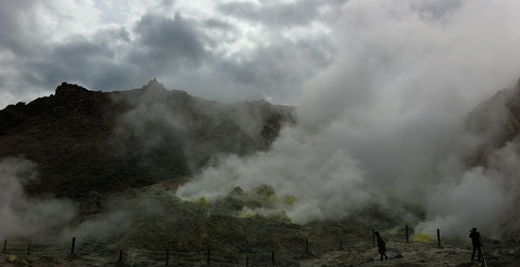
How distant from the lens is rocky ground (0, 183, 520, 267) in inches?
730

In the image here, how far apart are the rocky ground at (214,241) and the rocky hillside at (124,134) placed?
15261mm

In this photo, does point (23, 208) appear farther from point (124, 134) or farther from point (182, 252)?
point (124, 134)

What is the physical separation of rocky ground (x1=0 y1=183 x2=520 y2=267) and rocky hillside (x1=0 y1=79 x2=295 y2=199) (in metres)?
15.3

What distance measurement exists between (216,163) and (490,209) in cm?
3523

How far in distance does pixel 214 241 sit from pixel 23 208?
2024 centimetres

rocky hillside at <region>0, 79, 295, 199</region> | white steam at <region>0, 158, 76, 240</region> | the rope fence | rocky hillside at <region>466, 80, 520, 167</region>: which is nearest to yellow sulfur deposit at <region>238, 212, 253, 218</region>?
the rope fence

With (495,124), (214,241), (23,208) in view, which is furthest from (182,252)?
(495,124)

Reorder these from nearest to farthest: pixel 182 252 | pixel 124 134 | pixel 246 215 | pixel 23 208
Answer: pixel 182 252
pixel 246 215
pixel 23 208
pixel 124 134

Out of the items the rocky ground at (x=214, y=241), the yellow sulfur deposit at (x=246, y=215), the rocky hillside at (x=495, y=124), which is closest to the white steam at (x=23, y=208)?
the rocky ground at (x=214, y=241)

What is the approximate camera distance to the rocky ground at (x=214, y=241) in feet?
60.8

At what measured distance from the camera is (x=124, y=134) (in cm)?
5547

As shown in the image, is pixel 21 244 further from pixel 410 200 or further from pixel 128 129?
pixel 128 129

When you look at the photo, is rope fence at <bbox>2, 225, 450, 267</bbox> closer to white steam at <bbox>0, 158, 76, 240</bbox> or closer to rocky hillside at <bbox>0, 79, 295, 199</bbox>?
white steam at <bbox>0, 158, 76, 240</bbox>

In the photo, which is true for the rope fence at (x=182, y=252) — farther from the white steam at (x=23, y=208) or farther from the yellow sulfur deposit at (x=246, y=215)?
the yellow sulfur deposit at (x=246, y=215)
